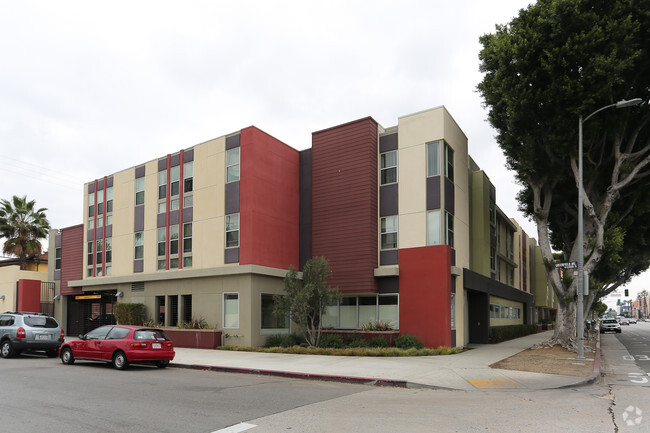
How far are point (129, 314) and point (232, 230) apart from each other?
25.5ft

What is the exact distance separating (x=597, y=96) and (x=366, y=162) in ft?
33.0

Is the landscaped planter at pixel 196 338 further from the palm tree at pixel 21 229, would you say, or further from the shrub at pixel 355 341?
the palm tree at pixel 21 229

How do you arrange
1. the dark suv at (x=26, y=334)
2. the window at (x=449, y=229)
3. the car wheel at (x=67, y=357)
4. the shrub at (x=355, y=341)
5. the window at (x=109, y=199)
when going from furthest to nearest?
the window at (x=109, y=199), the window at (x=449, y=229), the shrub at (x=355, y=341), the dark suv at (x=26, y=334), the car wheel at (x=67, y=357)

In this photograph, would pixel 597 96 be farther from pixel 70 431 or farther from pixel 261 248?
pixel 70 431

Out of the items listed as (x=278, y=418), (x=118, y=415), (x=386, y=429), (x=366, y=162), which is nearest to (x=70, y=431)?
(x=118, y=415)

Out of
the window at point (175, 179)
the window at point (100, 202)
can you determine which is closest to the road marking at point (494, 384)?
the window at point (175, 179)

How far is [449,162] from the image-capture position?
24.0m

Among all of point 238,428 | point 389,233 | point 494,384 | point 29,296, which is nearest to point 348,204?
Result: point 389,233

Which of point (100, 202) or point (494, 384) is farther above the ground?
point (100, 202)

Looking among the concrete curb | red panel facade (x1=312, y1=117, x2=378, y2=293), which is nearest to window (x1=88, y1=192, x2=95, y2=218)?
red panel facade (x1=312, y1=117, x2=378, y2=293)

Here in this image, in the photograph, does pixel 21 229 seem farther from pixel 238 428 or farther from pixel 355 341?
pixel 238 428

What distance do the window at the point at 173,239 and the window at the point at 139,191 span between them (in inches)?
142

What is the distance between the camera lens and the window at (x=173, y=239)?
26875 mm

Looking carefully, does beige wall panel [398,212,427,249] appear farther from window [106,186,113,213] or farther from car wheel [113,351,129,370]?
window [106,186,113,213]
